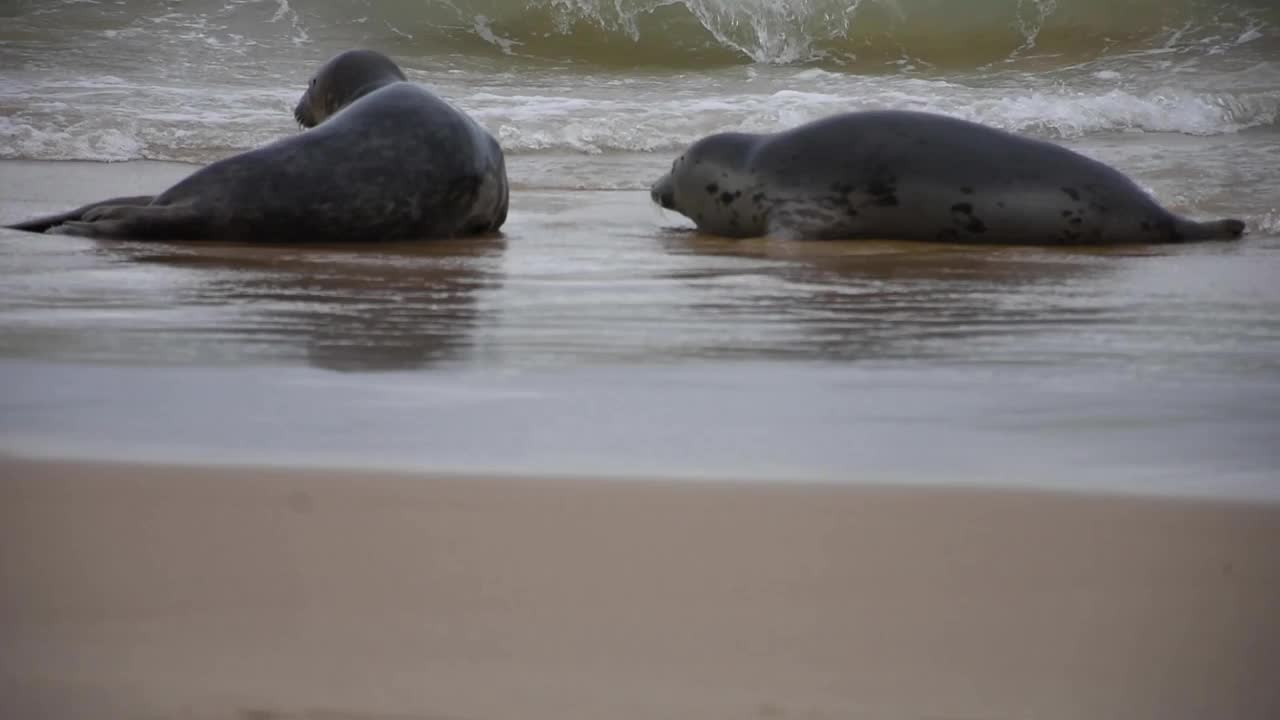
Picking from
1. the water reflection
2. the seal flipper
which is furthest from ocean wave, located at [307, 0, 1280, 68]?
the water reflection

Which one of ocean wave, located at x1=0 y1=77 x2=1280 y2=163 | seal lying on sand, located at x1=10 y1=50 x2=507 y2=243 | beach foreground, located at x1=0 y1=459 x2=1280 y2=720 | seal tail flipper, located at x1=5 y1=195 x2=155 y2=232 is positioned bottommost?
ocean wave, located at x1=0 y1=77 x2=1280 y2=163

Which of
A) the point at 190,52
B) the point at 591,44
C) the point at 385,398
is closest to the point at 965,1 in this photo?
the point at 591,44

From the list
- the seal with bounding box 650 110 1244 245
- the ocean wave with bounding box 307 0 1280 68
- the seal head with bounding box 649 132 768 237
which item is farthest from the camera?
the ocean wave with bounding box 307 0 1280 68

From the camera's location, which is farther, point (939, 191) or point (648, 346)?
point (939, 191)

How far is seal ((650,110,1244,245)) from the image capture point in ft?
11.6

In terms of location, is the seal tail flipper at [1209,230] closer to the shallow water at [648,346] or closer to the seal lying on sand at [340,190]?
the shallow water at [648,346]

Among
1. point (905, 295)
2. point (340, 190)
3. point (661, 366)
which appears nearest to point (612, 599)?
point (661, 366)

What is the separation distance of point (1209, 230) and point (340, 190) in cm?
209

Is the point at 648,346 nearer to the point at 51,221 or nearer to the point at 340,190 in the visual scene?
the point at 340,190

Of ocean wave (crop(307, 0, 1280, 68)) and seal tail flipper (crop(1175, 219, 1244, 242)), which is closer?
seal tail flipper (crop(1175, 219, 1244, 242))

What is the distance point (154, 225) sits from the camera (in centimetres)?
342

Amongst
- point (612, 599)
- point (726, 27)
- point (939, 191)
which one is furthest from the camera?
point (726, 27)

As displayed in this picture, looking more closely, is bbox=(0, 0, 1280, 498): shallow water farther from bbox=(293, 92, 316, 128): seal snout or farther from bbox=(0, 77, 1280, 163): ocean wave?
bbox=(293, 92, 316, 128): seal snout

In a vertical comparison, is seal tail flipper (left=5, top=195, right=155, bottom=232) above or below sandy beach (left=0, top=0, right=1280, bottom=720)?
below
